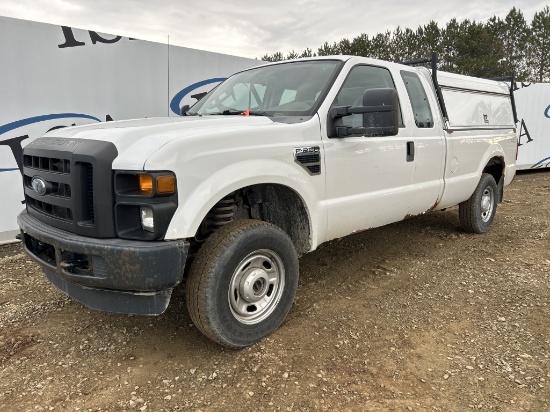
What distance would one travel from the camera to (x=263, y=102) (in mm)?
3533

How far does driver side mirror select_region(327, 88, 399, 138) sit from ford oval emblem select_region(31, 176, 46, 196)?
1961 mm

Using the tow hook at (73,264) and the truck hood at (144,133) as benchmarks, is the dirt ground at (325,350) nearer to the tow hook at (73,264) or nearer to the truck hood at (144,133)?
the tow hook at (73,264)

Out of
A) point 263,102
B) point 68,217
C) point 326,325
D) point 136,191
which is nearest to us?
point 136,191

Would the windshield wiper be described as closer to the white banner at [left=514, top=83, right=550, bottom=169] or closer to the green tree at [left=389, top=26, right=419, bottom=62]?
the white banner at [left=514, top=83, right=550, bottom=169]

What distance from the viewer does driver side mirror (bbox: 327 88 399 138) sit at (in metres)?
2.85

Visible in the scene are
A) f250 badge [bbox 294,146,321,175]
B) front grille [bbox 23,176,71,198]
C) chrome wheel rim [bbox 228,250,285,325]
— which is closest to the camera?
front grille [bbox 23,176,71,198]

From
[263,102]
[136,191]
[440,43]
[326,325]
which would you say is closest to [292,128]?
[263,102]

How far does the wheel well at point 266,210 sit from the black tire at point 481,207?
319 centimetres

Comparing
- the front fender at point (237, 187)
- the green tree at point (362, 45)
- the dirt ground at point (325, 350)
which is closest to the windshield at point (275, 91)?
the front fender at point (237, 187)

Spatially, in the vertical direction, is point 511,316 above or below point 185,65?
below

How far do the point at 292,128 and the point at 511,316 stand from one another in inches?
87.8

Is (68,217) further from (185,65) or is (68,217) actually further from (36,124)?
(185,65)

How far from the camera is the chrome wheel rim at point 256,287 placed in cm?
276

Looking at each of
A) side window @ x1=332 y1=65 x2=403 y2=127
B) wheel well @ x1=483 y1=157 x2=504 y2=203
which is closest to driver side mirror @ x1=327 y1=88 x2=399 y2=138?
side window @ x1=332 y1=65 x2=403 y2=127
